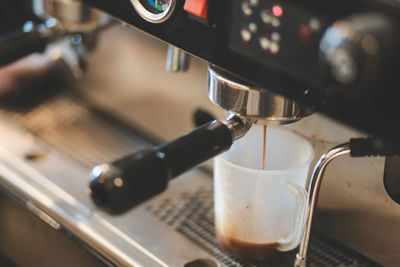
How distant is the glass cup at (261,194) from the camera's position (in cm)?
69

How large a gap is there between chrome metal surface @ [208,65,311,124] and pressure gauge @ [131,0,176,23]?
3.2 inches

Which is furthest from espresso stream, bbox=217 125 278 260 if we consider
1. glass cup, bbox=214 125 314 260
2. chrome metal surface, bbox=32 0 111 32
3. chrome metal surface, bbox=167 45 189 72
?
chrome metal surface, bbox=32 0 111 32

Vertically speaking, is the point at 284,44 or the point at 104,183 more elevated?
the point at 284,44

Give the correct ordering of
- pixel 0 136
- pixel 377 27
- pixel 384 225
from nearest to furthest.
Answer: pixel 377 27, pixel 384 225, pixel 0 136

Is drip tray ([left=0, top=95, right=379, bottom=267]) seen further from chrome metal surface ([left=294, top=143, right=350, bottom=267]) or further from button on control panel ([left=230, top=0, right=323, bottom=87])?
button on control panel ([left=230, top=0, right=323, bottom=87])

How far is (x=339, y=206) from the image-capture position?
77cm

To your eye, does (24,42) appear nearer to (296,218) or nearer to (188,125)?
(188,125)

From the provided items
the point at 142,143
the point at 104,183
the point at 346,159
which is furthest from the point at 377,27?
the point at 142,143

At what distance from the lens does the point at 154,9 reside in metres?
0.62

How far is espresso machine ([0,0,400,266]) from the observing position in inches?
17.7

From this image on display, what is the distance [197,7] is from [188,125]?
0.42 m

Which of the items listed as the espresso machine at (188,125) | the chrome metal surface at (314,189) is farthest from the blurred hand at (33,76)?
the chrome metal surface at (314,189)

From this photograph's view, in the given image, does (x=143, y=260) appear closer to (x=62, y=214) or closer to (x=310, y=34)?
(x=62, y=214)

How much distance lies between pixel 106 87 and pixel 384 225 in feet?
1.89
